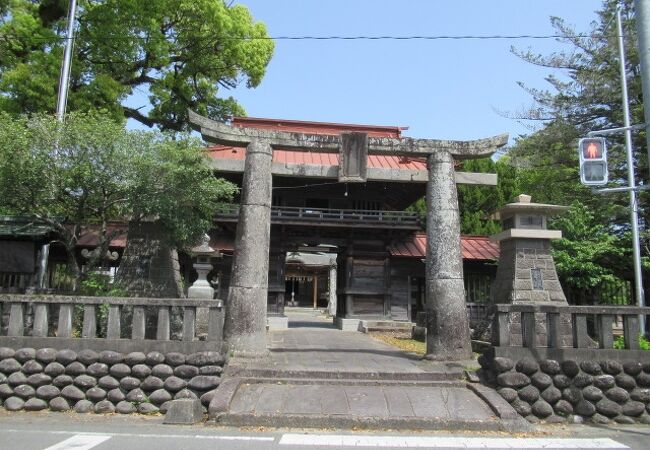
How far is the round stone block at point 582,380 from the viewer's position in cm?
759

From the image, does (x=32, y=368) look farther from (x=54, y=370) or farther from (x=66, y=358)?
(x=66, y=358)

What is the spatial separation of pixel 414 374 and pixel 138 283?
21.1 feet

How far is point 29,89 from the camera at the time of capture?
15055 mm

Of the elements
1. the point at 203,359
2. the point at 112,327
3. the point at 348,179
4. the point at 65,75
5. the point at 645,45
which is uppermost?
the point at 65,75

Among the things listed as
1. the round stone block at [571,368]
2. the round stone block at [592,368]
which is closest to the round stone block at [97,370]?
the round stone block at [571,368]

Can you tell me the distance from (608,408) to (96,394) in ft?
26.0

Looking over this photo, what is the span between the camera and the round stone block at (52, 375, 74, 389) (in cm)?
767

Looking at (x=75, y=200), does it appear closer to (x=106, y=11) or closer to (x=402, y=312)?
(x=106, y=11)

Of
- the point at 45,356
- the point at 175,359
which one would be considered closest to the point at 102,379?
the point at 45,356

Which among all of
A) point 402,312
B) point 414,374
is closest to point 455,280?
point 414,374

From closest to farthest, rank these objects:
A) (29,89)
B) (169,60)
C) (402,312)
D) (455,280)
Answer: (455,280) < (29,89) < (169,60) < (402,312)

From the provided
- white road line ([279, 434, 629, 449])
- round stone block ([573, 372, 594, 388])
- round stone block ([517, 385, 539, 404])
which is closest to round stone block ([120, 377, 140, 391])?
white road line ([279, 434, 629, 449])

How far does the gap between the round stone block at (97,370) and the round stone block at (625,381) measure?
8.14 m

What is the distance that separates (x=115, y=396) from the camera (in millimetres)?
7566
